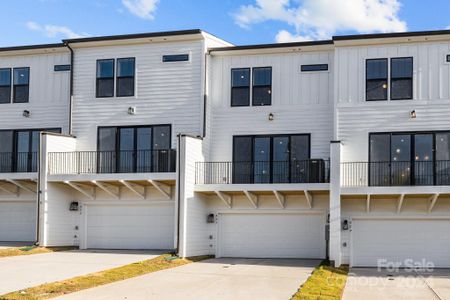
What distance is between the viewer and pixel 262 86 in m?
23.3

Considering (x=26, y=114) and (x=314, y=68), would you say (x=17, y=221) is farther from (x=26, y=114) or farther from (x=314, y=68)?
(x=314, y=68)

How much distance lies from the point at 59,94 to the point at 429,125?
14.2m

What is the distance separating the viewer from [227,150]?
23.3m

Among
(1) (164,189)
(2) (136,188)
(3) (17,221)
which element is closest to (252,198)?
(1) (164,189)

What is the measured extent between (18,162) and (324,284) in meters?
14.8

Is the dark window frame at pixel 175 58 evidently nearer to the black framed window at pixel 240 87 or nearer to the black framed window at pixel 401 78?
the black framed window at pixel 240 87

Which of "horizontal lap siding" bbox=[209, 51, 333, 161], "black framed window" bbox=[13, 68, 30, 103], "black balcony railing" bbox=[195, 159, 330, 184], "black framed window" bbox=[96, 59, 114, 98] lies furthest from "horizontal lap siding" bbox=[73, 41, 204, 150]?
"black framed window" bbox=[13, 68, 30, 103]

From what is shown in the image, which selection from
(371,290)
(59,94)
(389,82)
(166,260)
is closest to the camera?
(371,290)

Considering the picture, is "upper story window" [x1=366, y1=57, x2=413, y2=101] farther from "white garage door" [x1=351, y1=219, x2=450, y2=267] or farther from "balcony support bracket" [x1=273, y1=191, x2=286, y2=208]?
"balcony support bracket" [x1=273, y1=191, x2=286, y2=208]

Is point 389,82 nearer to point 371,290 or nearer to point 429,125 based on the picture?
point 429,125

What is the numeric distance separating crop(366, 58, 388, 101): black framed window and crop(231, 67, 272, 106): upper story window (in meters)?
3.66

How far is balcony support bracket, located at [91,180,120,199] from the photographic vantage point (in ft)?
74.7

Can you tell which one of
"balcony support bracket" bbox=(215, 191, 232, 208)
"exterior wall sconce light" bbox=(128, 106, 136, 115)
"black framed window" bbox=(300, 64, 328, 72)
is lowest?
"balcony support bracket" bbox=(215, 191, 232, 208)

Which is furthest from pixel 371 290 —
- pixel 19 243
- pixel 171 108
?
pixel 19 243
